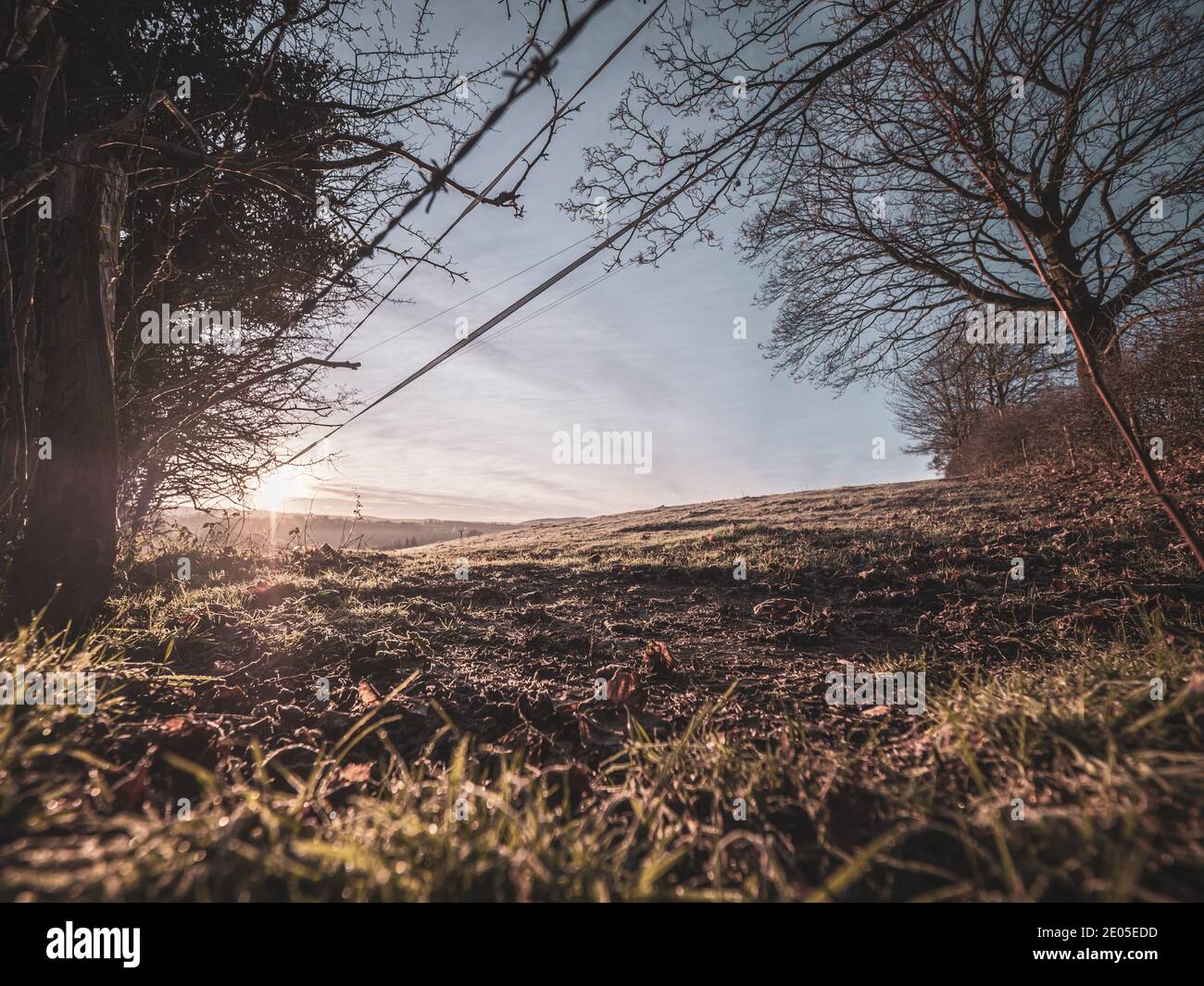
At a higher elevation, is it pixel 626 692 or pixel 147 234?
pixel 147 234

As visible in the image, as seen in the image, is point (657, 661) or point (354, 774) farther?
point (657, 661)

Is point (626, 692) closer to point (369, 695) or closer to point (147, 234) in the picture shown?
point (369, 695)

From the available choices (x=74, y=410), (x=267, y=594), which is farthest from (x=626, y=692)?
(x=74, y=410)

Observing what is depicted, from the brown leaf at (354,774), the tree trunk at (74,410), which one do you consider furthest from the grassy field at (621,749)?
the tree trunk at (74,410)

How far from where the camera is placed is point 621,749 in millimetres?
1884

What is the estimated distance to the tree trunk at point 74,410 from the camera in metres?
2.95

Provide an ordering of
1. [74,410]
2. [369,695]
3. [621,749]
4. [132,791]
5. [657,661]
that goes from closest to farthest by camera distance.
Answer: [132,791]
[621,749]
[369,695]
[657,661]
[74,410]

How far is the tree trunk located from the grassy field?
16.2 inches

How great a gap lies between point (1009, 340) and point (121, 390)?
15495mm

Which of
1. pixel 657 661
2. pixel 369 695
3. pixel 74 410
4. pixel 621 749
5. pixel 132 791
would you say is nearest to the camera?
pixel 132 791

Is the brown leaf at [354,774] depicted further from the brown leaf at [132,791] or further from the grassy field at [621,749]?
the brown leaf at [132,791]

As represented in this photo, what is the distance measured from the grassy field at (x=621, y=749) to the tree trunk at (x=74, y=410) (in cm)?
41

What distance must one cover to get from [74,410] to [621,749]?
12.7 feet
